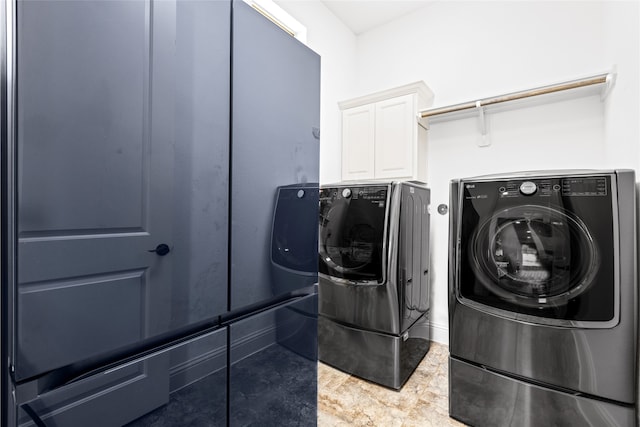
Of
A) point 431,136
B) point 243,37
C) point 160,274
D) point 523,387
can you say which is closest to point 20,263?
point 160,274

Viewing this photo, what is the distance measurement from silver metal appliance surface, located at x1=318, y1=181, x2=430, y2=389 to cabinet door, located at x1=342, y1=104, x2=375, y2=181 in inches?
28.5

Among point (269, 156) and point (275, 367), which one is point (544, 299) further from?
point (269, 156)

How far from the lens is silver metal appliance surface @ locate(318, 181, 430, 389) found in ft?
6.48

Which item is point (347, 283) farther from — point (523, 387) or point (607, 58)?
point (607, 58)

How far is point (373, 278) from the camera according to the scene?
6.57 feet

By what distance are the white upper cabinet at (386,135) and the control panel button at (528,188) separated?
44.1 inches

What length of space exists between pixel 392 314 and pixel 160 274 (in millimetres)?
1630

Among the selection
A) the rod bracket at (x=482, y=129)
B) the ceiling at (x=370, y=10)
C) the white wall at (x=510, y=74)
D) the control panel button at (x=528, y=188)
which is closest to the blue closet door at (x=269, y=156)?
the control panel button at (x=528, y=188)

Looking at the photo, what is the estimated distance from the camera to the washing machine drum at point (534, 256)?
1378 mm

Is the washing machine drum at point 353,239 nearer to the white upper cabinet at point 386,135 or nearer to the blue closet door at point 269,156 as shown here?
the white upper cabinet at point 386,135

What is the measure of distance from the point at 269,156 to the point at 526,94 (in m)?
2.23

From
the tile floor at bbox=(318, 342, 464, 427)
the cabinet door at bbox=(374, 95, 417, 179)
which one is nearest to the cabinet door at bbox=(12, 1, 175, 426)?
the tile floor at bbox=(318, 342, 464, 427)

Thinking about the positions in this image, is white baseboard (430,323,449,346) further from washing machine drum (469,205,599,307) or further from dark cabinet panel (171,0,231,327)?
dark cabinet panel (171,0,231,327)

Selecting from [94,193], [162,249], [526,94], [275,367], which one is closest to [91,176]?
[94,193]
